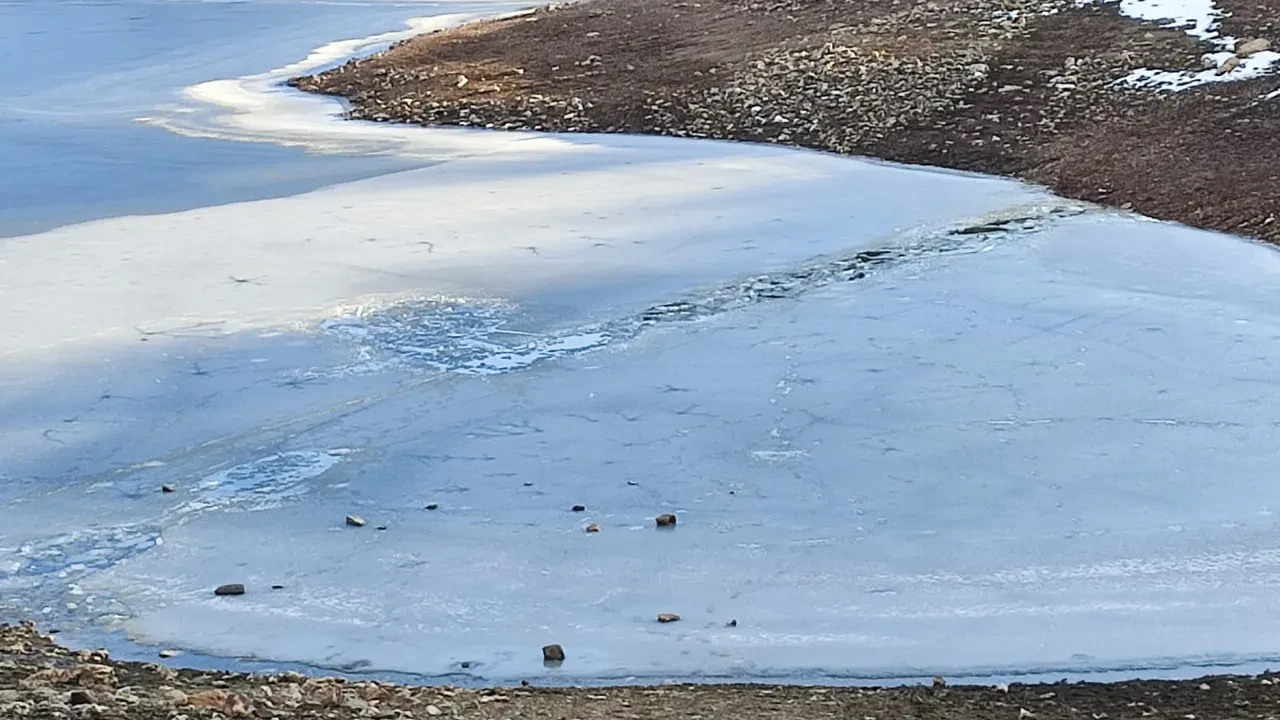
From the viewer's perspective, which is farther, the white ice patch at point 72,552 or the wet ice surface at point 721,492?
the white ice patch at point 72,552

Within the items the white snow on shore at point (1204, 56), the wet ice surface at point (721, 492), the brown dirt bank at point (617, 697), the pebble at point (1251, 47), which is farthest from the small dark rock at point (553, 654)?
the pebble at point (1251, 47)

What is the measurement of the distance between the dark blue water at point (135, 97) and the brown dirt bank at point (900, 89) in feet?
9.30

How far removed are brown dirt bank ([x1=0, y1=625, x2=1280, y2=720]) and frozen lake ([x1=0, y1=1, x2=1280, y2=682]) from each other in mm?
276

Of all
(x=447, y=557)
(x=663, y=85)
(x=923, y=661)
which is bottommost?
(x=923, y=661)

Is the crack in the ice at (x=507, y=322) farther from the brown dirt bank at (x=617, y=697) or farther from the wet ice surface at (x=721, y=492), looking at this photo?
the brown dirt bank at (x=617, y=697)

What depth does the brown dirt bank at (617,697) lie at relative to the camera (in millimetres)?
4730

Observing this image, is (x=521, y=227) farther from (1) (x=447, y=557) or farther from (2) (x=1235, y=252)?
(1) (x=447, y=557)

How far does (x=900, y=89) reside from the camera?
17.8 m

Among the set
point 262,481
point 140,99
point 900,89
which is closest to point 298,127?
point 140,99

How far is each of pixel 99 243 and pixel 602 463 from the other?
599cm

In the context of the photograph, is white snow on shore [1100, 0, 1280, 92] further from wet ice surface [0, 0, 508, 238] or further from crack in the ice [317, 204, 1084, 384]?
wet ice surface [0, 0, 508, 238]

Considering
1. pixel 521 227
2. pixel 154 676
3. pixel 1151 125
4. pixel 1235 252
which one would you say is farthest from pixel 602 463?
pixel 1151 125

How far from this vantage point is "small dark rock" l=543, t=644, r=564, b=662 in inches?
220

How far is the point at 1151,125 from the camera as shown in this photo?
15477mm
